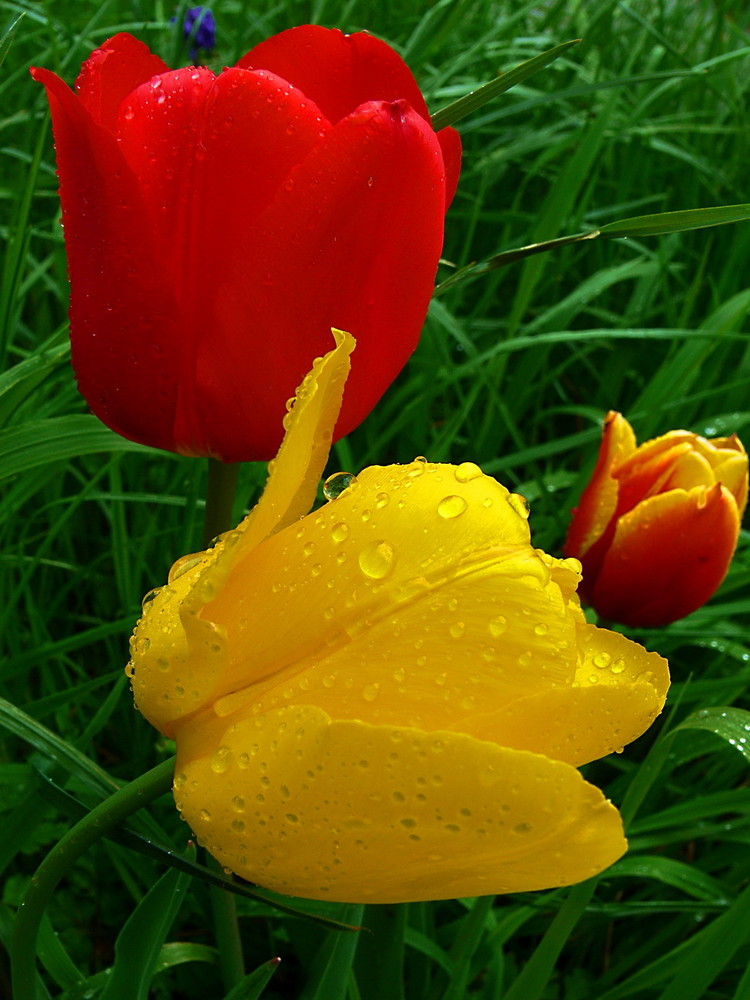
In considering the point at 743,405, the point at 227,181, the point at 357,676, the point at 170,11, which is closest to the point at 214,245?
the point at 227,181

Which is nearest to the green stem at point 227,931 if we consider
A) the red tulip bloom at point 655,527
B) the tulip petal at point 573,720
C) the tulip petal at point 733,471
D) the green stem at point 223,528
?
the green stem at point 223,528

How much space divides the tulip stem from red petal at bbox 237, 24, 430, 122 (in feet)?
0.69

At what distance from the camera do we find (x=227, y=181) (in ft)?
1.82

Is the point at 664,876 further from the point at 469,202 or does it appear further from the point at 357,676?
the point at 469,202

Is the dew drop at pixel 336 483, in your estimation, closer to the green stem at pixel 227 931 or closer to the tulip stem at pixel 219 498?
the tulip stem at pixel 219 498

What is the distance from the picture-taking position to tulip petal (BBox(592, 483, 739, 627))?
893 millimetres

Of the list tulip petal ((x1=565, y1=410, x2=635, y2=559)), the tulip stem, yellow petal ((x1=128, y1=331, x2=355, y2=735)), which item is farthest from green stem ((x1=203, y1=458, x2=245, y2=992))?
tulip petal ((x1=565, y1=410, x2=635, y2=559))

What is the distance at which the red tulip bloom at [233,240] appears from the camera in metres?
0.54

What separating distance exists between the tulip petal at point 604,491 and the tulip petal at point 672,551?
0.02 m

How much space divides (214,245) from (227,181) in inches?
1.3

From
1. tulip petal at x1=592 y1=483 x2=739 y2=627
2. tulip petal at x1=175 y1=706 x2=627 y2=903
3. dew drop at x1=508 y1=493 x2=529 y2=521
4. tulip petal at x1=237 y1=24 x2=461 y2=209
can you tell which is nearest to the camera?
tulip petal at x1=175 y1=706 x2=627 y2=903

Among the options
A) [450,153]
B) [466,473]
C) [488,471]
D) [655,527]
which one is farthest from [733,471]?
[466,473]

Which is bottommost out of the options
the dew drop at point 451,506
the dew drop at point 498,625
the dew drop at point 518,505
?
the dew drop at point 498,625

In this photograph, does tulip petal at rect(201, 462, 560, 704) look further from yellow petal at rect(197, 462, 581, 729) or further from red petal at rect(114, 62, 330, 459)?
red petal at rect(114, 62, 330, 459)
